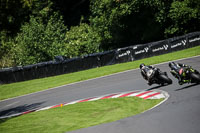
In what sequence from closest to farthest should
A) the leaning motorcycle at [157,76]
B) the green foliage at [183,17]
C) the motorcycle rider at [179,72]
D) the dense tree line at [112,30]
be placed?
the motorcycle rider at [179,72]
the leaning motorcycle at [157,76]
the green foliage at [183,17]
the dense tree line at [112,30]

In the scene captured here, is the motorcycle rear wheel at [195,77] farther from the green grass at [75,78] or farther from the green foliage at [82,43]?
the green foliage at [82,43]

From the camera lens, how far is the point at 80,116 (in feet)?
36.6

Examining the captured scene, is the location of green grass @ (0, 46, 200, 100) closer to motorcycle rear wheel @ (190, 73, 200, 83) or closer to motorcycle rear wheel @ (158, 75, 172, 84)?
motorcycle rear wheel @ (158, 75, 172, 84)

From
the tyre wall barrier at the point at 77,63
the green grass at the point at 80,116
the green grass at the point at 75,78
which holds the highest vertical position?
the tyre wall barrier at the point at 77,63

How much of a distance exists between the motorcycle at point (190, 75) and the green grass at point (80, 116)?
1.55 m

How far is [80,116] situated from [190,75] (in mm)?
4660

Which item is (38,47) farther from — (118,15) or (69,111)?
(69,111)

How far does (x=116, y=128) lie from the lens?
8062 mm

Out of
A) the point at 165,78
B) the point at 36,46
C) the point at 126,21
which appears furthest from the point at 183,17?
the point at 165,78

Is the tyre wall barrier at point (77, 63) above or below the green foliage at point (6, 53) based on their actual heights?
below

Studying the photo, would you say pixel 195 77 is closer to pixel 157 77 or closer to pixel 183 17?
pixel 157 77

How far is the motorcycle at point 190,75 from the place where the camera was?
11.4 meters

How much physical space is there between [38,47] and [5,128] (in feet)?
94.7

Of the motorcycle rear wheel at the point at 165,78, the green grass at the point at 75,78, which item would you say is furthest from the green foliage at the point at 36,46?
the motorcycle rear wheel at the point at 165,78
